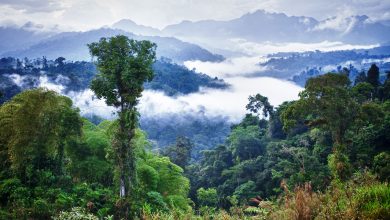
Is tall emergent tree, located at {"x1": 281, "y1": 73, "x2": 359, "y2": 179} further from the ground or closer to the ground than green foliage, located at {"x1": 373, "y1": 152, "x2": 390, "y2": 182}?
further from the ground

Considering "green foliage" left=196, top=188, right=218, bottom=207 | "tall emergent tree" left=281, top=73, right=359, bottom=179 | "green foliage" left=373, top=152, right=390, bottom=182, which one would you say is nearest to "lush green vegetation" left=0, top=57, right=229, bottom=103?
"green foliage" left=196, top=188, right=218, bottom=207

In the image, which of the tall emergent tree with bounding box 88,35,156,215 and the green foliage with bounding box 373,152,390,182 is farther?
the green foliage with bounding box 373,152,390,182

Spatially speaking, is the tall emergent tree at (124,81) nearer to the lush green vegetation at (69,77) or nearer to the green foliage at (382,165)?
the green foliage at (382,165)

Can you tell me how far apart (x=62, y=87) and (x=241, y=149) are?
7565 cm

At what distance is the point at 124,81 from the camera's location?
1438cm

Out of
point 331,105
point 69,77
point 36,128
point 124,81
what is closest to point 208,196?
point 331,105

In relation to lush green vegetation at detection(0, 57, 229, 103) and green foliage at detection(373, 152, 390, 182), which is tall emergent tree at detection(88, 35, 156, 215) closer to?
green foliage at detection(373, 152, 390, 182)

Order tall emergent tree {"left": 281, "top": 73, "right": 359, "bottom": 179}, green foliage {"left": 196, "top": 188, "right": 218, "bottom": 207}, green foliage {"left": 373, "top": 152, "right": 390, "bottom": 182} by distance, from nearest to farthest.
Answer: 1. green foliage {"left": 373, "top": 152, "right": 390, "bottom": 182}
2. tall emergent tree {"left": 281, "top": 73, "right": 359, "bottom": 179}
3. green foliage {"left": 196, "top": 188, "right": 218, "bottom": 207}

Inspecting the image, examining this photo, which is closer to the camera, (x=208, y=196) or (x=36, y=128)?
(x=36, y=128)

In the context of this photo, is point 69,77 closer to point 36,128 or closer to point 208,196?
point 208,196

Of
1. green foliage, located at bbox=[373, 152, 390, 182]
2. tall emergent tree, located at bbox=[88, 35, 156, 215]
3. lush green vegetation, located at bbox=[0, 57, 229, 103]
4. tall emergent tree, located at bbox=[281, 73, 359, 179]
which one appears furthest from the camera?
lush green vegetation, located at bbox=[0, 57, 229, 103]

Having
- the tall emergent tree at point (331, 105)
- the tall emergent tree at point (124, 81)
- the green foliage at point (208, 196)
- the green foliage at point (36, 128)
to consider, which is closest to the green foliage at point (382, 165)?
the tall emergent tree at point (331, 105)

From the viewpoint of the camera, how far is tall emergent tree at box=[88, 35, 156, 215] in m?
14.2

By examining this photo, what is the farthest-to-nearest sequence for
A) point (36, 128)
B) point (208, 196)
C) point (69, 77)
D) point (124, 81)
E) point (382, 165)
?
point (69, 77), point (208, 196), point (382, 165), point (36, 128), point (124, 81)
